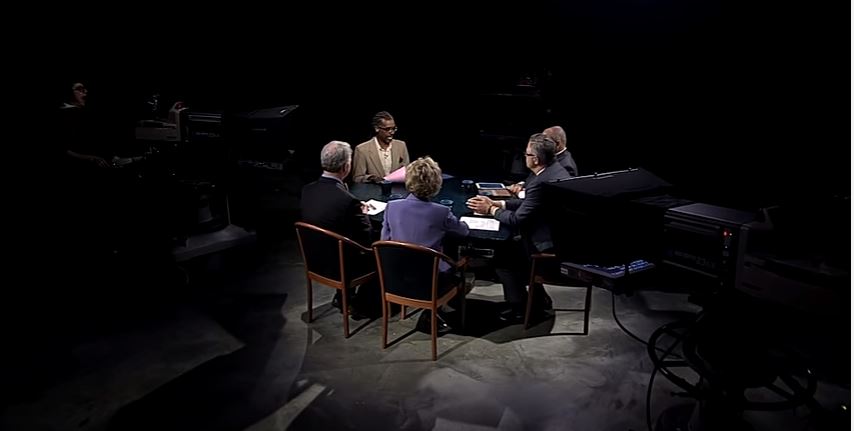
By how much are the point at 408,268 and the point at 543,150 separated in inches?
45.7

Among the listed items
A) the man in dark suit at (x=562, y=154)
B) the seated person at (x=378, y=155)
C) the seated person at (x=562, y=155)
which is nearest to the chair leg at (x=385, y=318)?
the seated person at (x=562, y=155)

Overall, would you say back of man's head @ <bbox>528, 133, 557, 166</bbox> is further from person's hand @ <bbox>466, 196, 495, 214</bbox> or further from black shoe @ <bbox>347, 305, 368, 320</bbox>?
black shoe @ <bbox>347, 305, 368, 320</bbox>

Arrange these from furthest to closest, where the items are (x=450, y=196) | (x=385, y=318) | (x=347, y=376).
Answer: (x=450, y=196), (x=385, y=318), (x=347, y=376)

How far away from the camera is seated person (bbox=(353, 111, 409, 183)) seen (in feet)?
16.4

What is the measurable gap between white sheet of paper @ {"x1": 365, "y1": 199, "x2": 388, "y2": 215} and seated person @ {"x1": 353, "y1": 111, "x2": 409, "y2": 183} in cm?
89

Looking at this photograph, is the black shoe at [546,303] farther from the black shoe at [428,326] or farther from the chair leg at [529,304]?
the black shoe at [428,326]

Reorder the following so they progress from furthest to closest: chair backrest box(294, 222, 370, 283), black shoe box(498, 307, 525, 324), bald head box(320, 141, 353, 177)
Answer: black shoe box(498, 307, 525, 324) < bald head box(320, 141, 353, 177) < chair backrest box(294, 222, 370, 283)

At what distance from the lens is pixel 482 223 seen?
372 centimetres

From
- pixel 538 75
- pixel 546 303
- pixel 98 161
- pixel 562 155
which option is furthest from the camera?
pixel 538 75

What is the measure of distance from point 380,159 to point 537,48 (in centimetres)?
252

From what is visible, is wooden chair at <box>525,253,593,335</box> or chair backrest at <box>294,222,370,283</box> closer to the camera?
chair backrest at <box>294,222,370,283</box>

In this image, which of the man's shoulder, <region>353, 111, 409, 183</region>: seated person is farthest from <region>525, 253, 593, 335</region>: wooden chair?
<region>353, 111, 409, 183</region>: seated person

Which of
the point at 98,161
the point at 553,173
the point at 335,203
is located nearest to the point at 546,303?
the point at 553,173

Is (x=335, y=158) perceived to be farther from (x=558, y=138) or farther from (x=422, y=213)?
(x=558, y=138)
